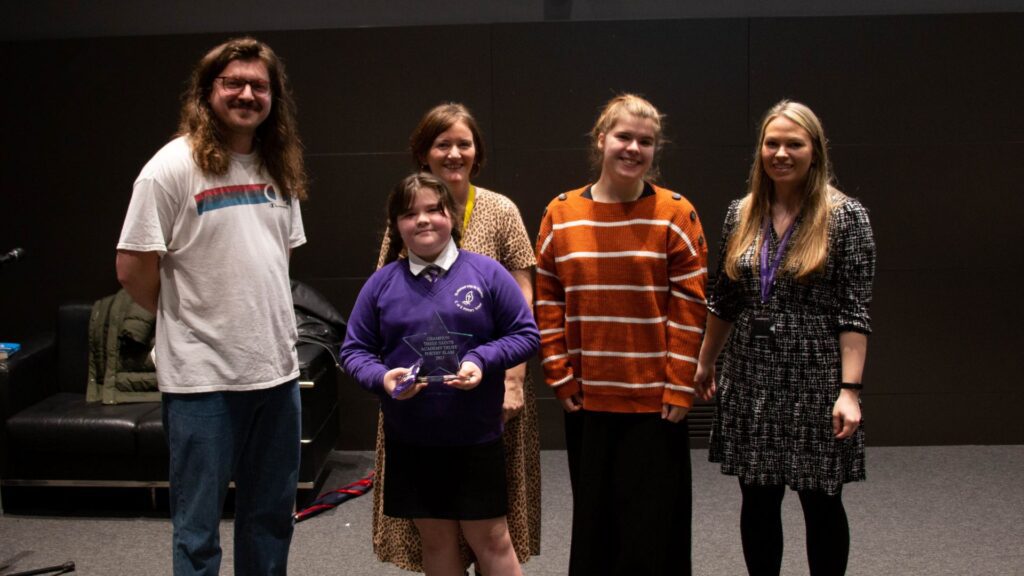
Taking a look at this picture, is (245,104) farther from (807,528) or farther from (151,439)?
(151,439)

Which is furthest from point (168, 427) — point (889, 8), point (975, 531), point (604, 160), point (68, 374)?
point (889, 8)

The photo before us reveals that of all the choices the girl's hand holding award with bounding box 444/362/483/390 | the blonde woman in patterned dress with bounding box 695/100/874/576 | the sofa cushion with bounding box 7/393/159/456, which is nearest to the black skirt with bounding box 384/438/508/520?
the girl's hand holding award with bounding box 444/362/483/390

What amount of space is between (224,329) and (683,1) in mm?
3150

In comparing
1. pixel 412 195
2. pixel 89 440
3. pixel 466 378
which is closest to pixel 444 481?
pixel 466 378

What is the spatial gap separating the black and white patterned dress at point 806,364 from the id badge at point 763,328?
0.01 metres

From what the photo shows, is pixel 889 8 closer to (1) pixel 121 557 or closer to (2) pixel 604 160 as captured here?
(2) pixel 604 160

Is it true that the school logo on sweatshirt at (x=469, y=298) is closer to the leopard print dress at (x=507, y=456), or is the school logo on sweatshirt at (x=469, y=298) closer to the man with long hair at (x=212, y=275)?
the leopard print dress at (x=507, y=456)

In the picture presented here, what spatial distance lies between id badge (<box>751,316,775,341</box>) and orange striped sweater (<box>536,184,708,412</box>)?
0.13 m

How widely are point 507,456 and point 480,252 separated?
0.55 m

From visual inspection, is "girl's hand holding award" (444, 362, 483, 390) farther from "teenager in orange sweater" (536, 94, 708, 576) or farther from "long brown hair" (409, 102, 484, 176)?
"long brown hair" (409, 102, 484, 176)

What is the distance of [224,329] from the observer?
208 cm

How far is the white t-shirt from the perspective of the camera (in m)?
2.01

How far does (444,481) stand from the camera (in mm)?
2092

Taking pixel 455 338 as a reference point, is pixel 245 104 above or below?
above
